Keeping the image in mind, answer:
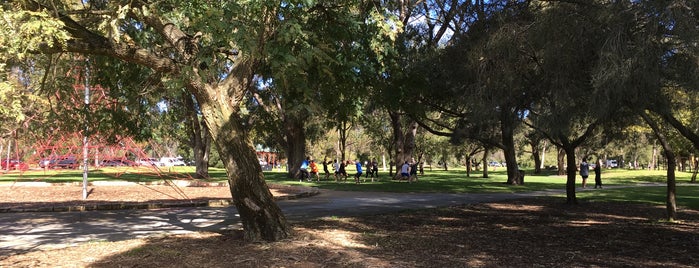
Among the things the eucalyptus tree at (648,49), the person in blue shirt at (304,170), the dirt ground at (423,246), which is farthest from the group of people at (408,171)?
the eucalyptus tree at (648,49)

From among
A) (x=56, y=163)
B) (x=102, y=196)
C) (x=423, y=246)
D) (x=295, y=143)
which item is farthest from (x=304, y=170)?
(x=423, y=246)

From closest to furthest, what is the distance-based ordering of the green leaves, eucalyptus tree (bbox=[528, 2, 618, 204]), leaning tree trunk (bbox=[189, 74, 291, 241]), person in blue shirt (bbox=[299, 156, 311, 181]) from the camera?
the green leaves → eucalyptus tree (bbox=[528, 2, 618, 204]) → leaning tree trunk (bbox=[189, 74, 291, 241]) → person in blue shirt (bbox=[299, 156, 311, 181])

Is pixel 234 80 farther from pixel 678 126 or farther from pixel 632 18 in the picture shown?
pixel 678 126

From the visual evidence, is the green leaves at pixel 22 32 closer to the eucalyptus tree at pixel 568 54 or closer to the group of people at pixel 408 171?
the eucalyptus tree at pixel 568 54

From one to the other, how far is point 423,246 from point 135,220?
7.16 m

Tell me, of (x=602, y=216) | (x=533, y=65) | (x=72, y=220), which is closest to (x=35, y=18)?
(x=72, y=220)

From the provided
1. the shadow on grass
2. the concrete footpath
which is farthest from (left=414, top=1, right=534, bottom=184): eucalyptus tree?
the concrete footpath

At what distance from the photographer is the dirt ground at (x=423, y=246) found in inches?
291

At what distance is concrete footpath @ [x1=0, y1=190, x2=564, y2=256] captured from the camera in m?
9.43

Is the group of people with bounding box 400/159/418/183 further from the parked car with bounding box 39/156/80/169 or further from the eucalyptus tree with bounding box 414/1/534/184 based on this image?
the parked car with bounding box 39/156/80/169

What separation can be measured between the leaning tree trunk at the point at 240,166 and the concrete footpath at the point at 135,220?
2.28m

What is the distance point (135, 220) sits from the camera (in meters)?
12.1

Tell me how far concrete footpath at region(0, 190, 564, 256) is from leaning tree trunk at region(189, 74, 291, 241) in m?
2.28

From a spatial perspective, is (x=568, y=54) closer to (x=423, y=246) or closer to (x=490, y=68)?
(x=490, y=68)
